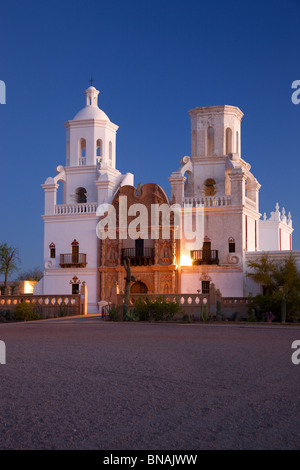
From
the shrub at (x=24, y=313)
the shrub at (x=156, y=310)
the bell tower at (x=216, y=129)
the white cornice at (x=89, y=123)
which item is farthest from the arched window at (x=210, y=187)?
the shrub at (x=24, y=313)

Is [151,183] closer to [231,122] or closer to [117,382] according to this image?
[231,122]

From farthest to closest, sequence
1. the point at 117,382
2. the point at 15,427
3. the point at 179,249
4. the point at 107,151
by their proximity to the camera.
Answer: the point at 107,151
the point at 179,249
the point at 117,382
the point at 15,427

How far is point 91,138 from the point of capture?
136ft

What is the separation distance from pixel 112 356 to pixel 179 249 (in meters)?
26.1

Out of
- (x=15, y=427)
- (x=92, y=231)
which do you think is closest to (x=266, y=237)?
(x=92, y=231)

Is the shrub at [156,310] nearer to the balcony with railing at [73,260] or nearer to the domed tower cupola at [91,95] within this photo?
the balcony with railing at [73,260]

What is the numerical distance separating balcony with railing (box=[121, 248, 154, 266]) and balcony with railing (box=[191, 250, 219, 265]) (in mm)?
2723

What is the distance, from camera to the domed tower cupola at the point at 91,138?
136 ft

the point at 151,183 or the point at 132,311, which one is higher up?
the point at 151,183

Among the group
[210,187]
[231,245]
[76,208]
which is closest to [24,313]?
[76,208]

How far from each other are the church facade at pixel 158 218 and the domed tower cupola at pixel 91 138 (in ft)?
0.23

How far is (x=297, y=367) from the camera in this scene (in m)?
10.6

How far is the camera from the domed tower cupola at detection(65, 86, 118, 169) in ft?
136
